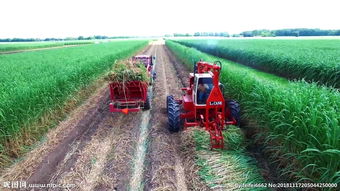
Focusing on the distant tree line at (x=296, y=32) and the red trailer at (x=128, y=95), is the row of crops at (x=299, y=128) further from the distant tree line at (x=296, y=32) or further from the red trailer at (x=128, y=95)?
the distant tree line at (x=296, y=32)

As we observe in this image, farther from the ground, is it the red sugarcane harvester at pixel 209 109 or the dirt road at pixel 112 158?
the red sugarcane harvester at pixel 209 109

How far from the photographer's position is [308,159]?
390 centimetres

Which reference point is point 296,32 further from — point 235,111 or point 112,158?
point 112,158

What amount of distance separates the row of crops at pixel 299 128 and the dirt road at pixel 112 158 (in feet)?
5.85

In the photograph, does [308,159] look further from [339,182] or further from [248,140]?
[248,140]

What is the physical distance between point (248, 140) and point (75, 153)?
451 cm

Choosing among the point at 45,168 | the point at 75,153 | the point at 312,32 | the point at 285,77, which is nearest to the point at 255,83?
the point at 75,153

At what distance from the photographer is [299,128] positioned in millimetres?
4312

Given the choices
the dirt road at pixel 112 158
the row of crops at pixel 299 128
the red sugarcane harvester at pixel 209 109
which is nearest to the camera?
the row of crops at pixel 299 128

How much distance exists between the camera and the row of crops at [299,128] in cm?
361

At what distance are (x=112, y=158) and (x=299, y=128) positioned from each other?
13.6ft

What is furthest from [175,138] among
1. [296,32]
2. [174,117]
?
[296,32]

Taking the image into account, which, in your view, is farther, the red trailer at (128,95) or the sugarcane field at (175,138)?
the red trailer at (128,95)

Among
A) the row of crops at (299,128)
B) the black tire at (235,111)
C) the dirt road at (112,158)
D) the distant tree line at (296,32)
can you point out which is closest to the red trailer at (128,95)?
the dirt road at (112,158)
